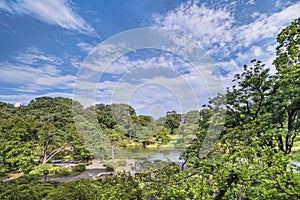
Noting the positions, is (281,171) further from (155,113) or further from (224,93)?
(155,113)

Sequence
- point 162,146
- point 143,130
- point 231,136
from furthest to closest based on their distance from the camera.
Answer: point 143,130, point 162,146, point 231,136

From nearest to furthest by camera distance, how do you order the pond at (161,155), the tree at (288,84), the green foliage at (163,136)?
the tree at (288,84)
the pond at (161,155)
the green foliage at (163,136)

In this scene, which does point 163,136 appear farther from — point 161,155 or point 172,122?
point 161,155

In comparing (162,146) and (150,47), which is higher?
(150,47)

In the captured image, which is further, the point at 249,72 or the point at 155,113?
the point at 155,113

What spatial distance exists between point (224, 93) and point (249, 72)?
0.78m

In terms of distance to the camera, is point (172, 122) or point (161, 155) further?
point (172, 122)

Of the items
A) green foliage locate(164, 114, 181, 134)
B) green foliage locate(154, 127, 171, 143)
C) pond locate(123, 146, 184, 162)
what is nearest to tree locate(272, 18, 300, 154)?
pond locate(123, 146, 184, 162)

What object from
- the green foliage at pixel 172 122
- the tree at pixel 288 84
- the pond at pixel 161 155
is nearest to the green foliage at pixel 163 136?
the green foliage at pixel 172 122

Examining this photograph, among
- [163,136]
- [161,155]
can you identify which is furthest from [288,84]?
[163,136]

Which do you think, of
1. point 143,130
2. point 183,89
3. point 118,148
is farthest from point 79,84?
point 118,148

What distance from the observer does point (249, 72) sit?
4328 mm

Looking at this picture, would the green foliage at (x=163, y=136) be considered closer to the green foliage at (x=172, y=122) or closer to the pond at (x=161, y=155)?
the green foliage at (x=172, y=122)

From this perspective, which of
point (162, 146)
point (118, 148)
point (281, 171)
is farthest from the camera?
point (118, 148)
